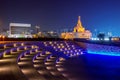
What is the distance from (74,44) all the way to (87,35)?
64167mm

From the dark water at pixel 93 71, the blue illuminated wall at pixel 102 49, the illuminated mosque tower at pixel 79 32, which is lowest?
the dark water at pixel 93 71

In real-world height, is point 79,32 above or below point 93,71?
above

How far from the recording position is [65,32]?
Result: 347 ft

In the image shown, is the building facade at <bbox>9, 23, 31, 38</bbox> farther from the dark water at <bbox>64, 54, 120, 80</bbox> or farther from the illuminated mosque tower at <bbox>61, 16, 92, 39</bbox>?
the dark water at <bbox>64, 54, 120, 80</bbox>

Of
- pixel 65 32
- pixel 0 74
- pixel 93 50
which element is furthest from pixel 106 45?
pixel 65 32

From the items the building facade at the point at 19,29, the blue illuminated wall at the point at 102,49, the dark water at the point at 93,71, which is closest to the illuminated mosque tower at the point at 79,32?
the building facade at the point at 19,29

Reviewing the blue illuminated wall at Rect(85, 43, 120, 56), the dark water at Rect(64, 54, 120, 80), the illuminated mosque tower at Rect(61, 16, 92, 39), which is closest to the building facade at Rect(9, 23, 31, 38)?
the illuminated mosque tower at Rect(61, 16, 92, 39)

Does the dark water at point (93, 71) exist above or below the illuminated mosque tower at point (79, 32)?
below

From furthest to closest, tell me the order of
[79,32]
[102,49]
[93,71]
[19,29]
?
1. [79,32]
2. [19,29]
3. [102,49]
4. [93,71]

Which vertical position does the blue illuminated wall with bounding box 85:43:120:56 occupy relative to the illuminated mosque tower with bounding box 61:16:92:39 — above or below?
below

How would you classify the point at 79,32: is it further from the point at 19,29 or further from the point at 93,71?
the point at 93,71

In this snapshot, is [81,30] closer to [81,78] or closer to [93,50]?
[93,50]

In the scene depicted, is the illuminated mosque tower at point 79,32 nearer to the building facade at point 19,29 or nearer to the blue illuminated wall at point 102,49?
the building facade at point 19,29

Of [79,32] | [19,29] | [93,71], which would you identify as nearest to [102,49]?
[93,71]
